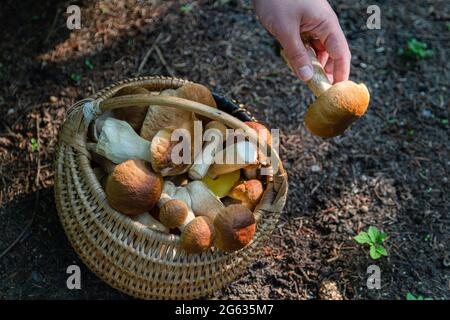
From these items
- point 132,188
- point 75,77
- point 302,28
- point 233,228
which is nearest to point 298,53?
point 302,28

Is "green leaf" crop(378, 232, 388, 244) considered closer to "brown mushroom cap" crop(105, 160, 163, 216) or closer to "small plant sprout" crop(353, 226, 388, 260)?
"small plant sprout" crop(353, 226, 388, 260)

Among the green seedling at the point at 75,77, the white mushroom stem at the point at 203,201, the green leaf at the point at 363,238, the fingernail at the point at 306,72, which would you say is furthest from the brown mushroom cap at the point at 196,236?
the green seedling at the point at 75,77

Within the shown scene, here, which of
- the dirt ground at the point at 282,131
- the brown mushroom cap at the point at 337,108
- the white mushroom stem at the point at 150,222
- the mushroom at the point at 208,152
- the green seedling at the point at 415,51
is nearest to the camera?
the brown mushroom cap at the point at 337,108

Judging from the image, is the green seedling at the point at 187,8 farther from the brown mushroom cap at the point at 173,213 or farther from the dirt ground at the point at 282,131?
the brown mushroom cap at the point at 173,213

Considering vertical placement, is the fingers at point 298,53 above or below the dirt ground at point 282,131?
above

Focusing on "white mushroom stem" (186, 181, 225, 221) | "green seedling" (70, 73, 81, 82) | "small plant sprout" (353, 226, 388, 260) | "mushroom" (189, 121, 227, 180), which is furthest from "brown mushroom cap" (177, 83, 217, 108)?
"small plant sprout" (353, 226, 388, 260)

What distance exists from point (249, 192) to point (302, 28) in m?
0.71

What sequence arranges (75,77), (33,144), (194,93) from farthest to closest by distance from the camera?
1. (75,77)
2. (33,144)
3. (194,93)

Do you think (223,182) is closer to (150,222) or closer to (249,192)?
(249,192)

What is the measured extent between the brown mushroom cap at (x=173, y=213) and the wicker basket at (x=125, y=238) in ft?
0.17

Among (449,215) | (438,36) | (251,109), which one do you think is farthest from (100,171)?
(438,36)

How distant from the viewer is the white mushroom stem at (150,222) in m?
2.04

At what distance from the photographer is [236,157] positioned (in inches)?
83.4

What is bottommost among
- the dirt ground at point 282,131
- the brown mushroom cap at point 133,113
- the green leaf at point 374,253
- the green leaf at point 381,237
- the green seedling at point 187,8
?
the green leaf at point 374,253
